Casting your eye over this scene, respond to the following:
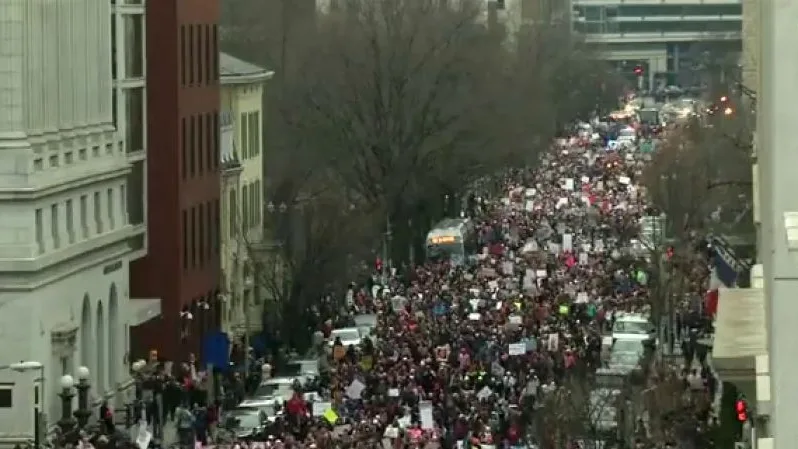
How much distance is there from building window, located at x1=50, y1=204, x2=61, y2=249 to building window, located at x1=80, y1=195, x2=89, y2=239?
216cm

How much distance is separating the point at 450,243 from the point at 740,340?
209ft

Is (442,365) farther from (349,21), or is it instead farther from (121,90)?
(349,21)

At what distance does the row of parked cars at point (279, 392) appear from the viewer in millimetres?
47191

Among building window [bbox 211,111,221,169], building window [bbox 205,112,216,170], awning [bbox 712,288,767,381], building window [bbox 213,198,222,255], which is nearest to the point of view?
awning [bbox 712,288,767,381]

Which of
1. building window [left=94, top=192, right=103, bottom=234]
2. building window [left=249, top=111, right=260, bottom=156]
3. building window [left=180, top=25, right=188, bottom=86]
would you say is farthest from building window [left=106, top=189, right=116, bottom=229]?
building window [left=249, top=111, right=260, bottom=156]

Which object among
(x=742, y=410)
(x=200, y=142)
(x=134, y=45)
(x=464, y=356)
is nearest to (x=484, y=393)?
(x=464, y=356)

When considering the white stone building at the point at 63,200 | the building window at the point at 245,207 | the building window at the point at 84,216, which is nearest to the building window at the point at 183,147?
the white stone building at the point at 63,200

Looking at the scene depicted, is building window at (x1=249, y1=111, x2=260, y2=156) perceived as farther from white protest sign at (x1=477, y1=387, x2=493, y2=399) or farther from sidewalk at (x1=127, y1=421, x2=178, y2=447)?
sidewalk at (x1=127, y1=421, x2=178, y2=447)

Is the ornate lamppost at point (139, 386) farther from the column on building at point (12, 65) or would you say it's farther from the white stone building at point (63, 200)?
the column on building at point (12, 65)

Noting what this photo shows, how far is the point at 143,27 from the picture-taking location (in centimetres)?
5956

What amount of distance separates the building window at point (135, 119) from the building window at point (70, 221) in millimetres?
7317

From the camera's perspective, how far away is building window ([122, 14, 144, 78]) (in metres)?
58.3

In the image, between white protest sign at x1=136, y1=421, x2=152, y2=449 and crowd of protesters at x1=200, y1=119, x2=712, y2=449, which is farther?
crowd of protesters at x1=200, y1=119, x2=712, y2=449

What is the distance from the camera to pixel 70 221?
5116 cm
